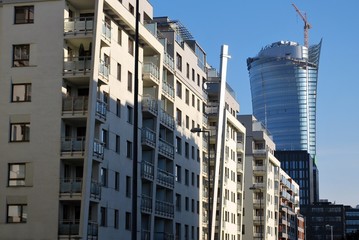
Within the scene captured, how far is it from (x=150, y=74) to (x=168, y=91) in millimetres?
7101

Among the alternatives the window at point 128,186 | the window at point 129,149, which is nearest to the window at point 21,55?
the window at point 129,149

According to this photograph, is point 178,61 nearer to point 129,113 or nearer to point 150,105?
point 150,105

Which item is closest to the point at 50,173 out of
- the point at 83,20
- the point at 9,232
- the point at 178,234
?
the point at 9,232

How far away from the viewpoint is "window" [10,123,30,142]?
49.4 meters

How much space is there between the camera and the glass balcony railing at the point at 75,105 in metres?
49.0

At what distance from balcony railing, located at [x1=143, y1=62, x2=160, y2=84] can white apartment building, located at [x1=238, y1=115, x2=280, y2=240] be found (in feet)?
174

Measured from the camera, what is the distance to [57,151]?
160 feet

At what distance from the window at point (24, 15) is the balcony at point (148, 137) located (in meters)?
14.2

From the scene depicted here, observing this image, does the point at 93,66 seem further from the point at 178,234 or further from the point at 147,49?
the point at 178,234

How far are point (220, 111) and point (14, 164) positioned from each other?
3711cm

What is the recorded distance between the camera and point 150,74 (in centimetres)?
6175

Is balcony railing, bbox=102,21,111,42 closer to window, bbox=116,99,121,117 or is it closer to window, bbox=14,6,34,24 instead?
window, bbox=14,6,34,24

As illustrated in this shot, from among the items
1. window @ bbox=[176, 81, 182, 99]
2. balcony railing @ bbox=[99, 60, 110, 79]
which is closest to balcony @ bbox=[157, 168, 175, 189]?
window @ bbox=[176, 81, 182, 99]

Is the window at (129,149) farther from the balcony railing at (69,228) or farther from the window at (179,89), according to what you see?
the window at (179,89)
